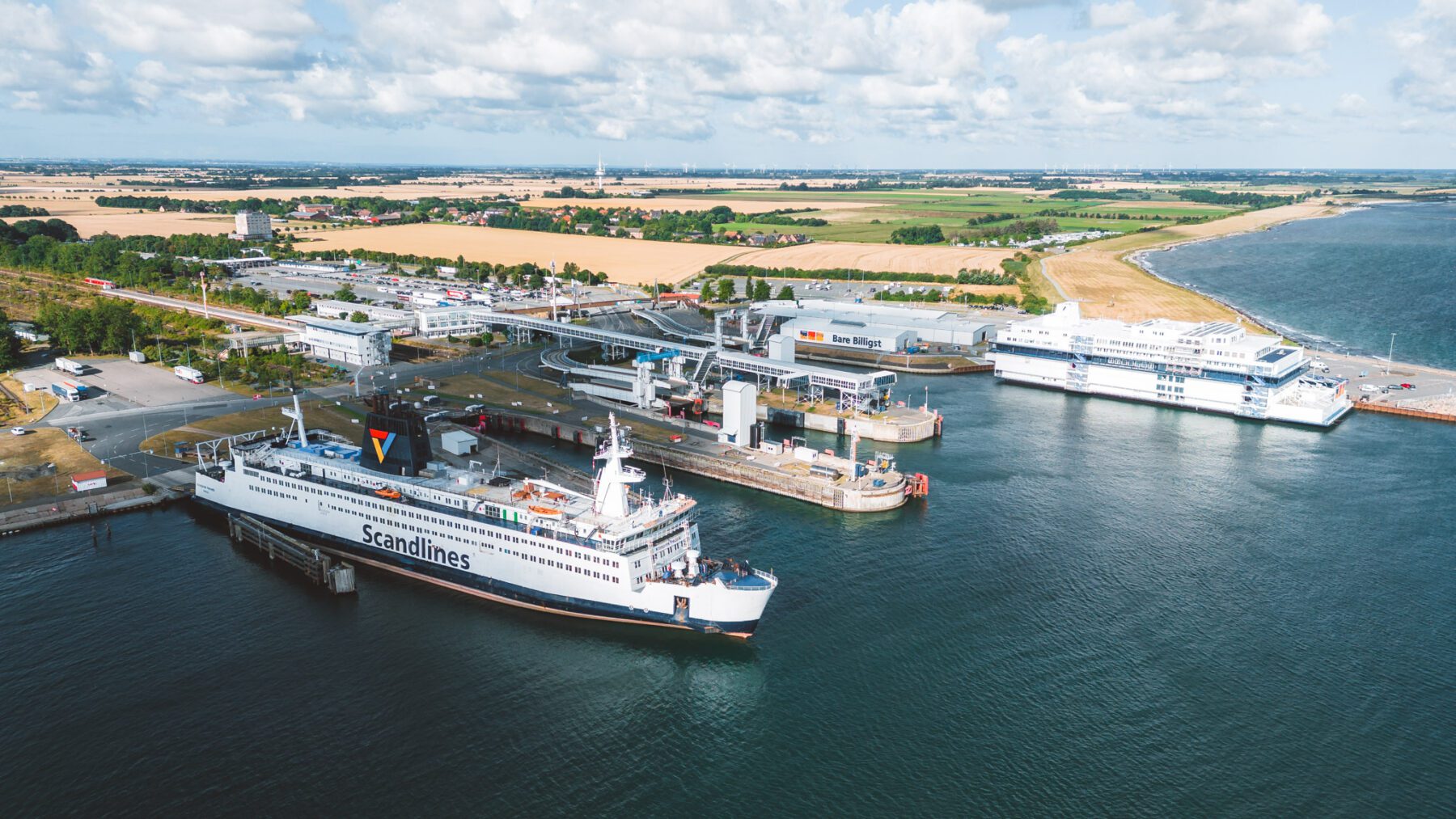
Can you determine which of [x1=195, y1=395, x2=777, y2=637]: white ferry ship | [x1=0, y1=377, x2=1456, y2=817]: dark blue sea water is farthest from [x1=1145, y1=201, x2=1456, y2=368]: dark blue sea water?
[x1=195, y1=395, x2=777, y2=637]: white ferry ship

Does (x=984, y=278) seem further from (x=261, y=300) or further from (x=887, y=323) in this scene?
(x=261, y=300)

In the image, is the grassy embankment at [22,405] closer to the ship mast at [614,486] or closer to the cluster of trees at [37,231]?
the ship mast at [614,486]

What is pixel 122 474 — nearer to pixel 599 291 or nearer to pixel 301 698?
pixel 301 698

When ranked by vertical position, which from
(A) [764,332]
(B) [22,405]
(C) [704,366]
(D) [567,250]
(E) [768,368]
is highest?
(D) [567,250]

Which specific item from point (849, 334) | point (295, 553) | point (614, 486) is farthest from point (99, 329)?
point (849, 334)

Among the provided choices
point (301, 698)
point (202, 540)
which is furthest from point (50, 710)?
point (202, 540)

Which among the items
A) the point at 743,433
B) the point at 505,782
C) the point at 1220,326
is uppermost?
the point at 1220,326

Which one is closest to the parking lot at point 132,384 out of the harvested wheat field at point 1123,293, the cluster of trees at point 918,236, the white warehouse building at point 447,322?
the white warehouse building at point 447,322
